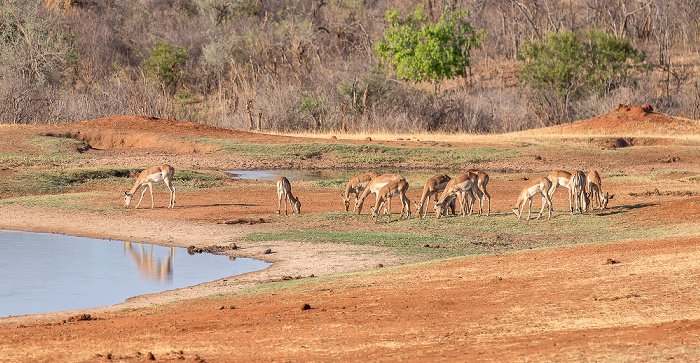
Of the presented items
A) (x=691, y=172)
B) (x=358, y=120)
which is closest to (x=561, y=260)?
(x=691, y=172)

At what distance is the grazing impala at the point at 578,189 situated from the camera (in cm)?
1678

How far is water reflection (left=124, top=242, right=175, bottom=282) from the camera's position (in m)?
13.3

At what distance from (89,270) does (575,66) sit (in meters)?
38.6

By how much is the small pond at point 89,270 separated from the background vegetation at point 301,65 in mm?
25103

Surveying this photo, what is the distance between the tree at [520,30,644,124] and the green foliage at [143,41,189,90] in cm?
2416

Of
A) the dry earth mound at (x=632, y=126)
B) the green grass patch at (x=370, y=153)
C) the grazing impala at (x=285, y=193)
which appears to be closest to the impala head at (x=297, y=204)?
the grazing impala at (x=285, y=193)

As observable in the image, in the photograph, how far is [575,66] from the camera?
47.4 meters

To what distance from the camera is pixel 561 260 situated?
1145 cm

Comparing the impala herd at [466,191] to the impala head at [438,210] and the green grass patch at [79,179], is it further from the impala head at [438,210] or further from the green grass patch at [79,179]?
the green grass patch at [79,179]

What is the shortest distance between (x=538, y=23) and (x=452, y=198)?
170ft

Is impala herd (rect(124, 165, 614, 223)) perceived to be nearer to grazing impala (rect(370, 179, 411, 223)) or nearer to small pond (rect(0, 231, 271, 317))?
grazing impala (rect(370, 179, 411, 223))

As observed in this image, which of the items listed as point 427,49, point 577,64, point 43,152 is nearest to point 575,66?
point 577,64

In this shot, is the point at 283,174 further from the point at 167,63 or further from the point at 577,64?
the point at 167,63

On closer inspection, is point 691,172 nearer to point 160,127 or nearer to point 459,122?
point 459,122
